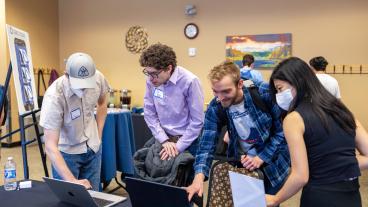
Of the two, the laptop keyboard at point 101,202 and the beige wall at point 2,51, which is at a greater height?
the beige wall at point 2,51

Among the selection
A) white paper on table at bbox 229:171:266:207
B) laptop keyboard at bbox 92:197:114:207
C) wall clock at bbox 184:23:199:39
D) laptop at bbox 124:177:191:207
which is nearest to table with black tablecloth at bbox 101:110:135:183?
laptop keyboard at bbox 92:197:114:207

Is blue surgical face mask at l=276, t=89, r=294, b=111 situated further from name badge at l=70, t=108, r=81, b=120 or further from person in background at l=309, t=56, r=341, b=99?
person in background at l=309, t=56, r=341, b=99

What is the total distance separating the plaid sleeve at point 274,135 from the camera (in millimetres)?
1725

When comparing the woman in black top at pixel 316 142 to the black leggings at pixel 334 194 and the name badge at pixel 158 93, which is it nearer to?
the black leggings at pixel 334 194

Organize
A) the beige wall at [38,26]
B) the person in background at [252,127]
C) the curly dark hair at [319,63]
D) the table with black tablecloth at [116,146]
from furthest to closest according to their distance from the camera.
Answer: the beige wall at [38,26] < the curly dark hair at [319,63] < the table with black tablecloth at [116,146] < the person in background at [252,127]

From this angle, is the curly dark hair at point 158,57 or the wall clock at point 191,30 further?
the wall clock at point 191,30

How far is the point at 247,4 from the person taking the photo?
5.43m

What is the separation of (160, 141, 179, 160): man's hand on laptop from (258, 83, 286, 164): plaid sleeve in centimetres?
47

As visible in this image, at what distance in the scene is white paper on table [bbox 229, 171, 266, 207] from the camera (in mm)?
1280

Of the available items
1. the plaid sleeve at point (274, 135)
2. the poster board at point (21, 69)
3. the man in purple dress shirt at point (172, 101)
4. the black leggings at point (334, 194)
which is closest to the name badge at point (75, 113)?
the man in purple dress shirt at point (172, 101)

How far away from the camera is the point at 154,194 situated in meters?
1.35

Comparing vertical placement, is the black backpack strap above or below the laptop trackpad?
above

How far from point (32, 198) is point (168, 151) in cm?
70

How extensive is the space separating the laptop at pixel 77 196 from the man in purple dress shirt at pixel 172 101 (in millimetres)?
491
